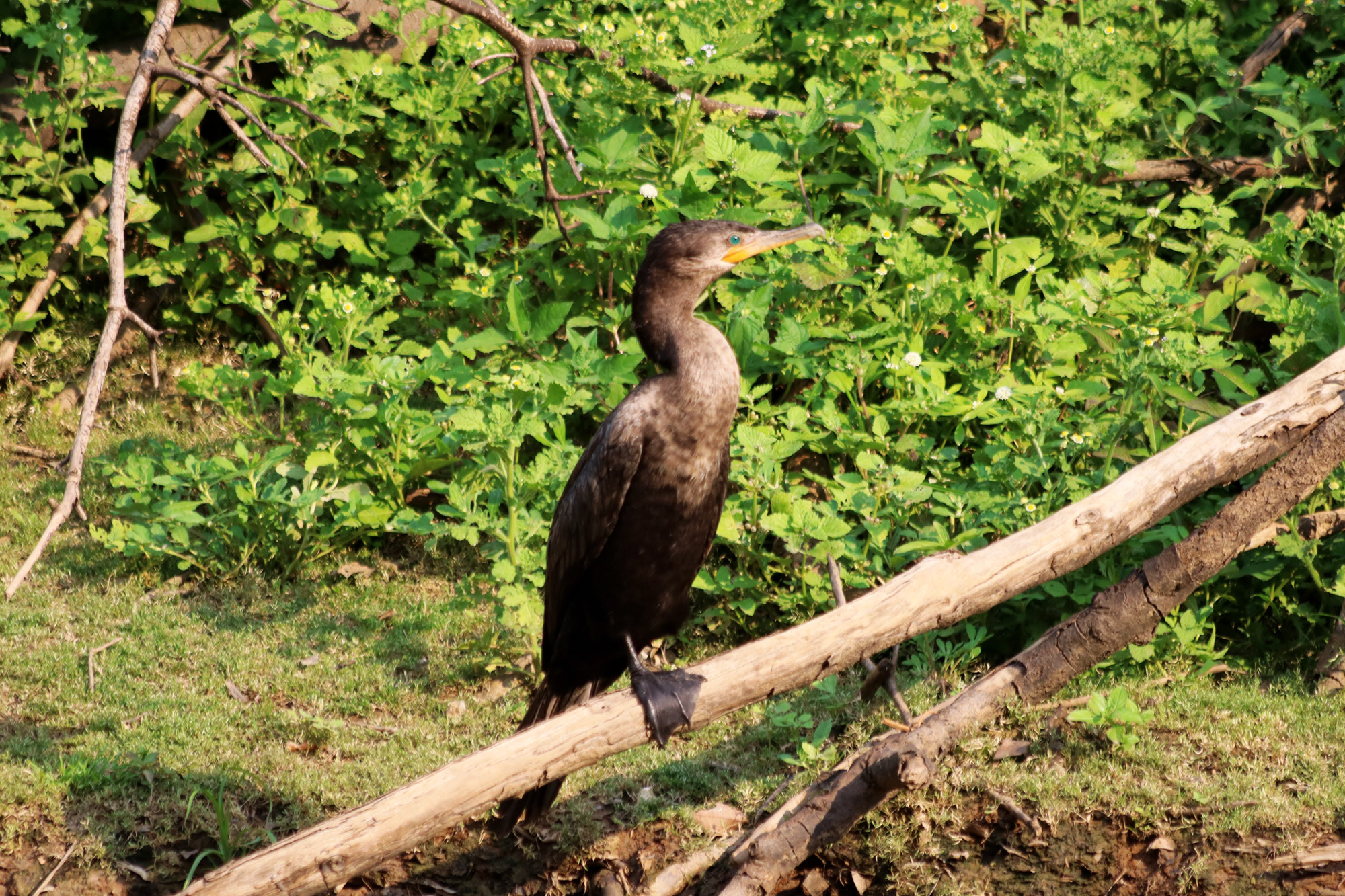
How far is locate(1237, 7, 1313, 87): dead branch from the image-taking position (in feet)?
21.2

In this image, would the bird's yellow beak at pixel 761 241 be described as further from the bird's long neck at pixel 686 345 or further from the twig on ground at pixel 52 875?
the twig on ground at pixel 52 875

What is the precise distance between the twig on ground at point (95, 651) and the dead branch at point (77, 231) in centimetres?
226

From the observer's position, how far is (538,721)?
3574 mm

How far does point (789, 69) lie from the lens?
6.58 meters

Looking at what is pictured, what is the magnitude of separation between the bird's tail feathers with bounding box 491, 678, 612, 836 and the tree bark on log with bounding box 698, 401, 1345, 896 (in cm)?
57

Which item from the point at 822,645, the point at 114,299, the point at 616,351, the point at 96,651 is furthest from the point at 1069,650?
the point at 96,651

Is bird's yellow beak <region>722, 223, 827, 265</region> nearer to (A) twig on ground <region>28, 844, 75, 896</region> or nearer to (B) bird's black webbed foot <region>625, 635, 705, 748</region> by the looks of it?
(B) bird's black webbed foot <region>625, 635, 705, 748</region>

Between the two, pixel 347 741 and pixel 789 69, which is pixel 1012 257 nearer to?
pixel 789 69

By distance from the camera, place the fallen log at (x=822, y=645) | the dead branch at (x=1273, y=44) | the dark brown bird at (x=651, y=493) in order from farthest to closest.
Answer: the dead branch at (x=1273, y=44)
the dark brown bird at (x=651, y=493)
the fallen log at (x=822, y=645)

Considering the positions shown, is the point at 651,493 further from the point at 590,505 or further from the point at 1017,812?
the point at 1017,812

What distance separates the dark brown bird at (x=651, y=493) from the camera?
11.0 ft

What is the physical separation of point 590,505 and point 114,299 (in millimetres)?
1401

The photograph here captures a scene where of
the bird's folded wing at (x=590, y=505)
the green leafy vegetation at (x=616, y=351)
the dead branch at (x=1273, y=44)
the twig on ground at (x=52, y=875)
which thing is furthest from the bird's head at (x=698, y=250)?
the dead branch at (x=1273, y=44)

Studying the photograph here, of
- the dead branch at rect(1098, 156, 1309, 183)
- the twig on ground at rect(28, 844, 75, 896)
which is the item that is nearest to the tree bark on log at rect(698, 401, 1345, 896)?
the twig on ground at rect(28, 844, 75, 896)
